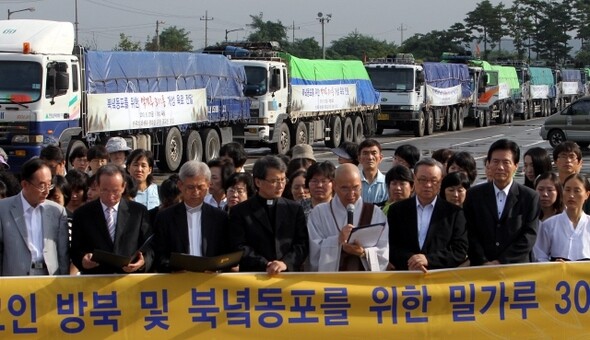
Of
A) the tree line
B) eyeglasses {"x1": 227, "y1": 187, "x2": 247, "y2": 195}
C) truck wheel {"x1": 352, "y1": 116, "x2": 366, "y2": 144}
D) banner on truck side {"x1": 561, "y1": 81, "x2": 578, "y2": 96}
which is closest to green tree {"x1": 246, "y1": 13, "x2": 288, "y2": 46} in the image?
the tree line

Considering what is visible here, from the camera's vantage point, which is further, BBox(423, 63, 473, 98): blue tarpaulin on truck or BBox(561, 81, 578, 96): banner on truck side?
BBox(561, 81, 578, 96): banner on truck side

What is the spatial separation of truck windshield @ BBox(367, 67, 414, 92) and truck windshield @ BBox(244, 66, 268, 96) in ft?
33.6

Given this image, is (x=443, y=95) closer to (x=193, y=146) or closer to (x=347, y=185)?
(x=193, y=146)

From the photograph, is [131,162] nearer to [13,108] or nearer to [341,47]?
[13,108]

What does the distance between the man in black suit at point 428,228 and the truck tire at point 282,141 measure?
72.7ft

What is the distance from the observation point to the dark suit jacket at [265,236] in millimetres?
6969

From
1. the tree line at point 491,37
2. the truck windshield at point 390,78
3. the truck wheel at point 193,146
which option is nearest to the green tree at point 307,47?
the tree line at point 491,37

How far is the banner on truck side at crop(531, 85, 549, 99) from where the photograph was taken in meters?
59.2

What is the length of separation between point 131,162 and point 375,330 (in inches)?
136

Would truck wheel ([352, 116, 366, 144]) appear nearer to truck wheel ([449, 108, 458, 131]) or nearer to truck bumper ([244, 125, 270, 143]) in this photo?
truck bumper ([244, 125, 270, 143])

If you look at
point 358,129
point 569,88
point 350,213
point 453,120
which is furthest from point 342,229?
point 569,88

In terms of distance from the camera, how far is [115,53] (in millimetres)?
22438

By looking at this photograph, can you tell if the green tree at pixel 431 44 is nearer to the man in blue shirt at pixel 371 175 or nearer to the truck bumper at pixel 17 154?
the truck bumper at pixel 17 154

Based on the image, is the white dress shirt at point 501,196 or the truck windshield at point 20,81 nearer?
the white dress shirt at point 501,196
